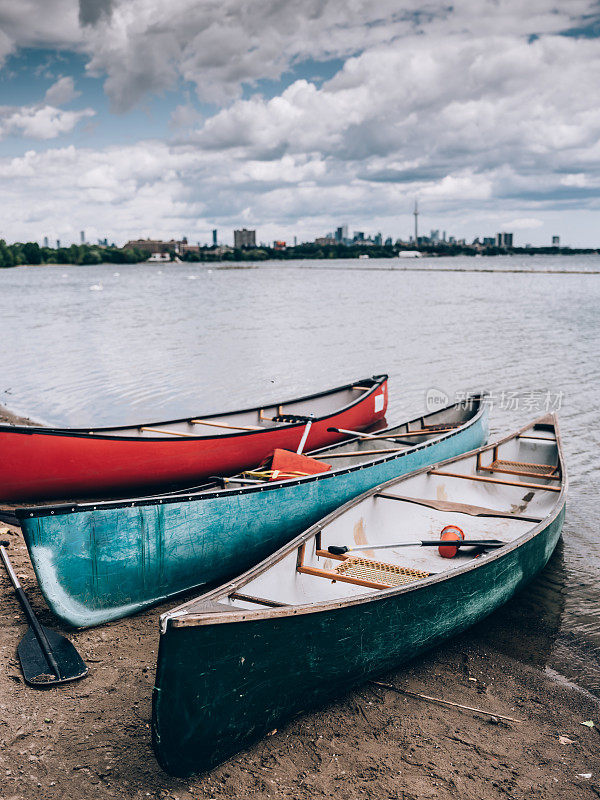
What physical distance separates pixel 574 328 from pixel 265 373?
63.5ft

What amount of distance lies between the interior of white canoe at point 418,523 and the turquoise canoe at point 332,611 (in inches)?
0.7

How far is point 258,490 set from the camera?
7.44 m

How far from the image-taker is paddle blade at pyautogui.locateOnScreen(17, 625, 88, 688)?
17.7 feet

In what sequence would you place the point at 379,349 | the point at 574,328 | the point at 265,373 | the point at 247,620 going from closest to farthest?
1. the point at 247,620
2. the point at 265,373
3. the point at 379,349
4. the point at 574,328

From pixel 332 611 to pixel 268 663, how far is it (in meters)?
0.60

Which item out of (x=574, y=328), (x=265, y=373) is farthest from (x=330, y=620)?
(x=574, y=328)

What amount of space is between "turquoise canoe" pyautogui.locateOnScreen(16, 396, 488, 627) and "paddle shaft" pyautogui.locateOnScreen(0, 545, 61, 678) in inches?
9.5

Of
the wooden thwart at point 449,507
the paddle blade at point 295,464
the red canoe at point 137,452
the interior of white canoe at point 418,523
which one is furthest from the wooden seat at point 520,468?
the red canoe at point 137,452

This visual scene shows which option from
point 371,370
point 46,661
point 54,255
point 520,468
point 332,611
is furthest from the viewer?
point 54,255

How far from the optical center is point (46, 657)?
18.5ft

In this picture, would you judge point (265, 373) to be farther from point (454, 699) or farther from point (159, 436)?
point (454, 699)

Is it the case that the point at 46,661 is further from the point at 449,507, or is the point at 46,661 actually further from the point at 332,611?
the point at 449,507

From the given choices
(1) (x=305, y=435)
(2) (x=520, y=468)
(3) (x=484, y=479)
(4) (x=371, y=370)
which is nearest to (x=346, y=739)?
(3) (x=484, y=479)

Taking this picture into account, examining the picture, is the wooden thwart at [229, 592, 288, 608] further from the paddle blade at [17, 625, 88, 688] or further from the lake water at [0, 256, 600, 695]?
the lake water at [0, 256, 600, 695]
